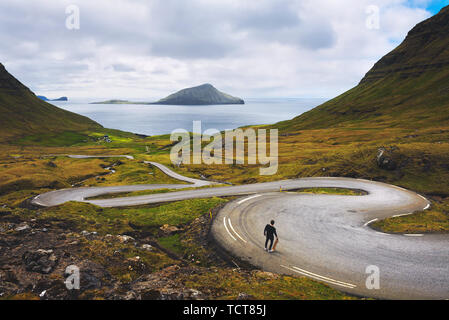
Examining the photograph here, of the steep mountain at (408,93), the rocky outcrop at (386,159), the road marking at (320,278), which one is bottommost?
the road marking at (320,278)

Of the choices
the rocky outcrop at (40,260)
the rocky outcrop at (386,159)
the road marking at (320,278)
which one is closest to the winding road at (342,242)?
the road marking at (320,278)

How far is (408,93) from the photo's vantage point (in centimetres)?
15512

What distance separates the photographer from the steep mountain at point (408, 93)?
127 m

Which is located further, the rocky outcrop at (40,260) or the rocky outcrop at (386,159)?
the rocky outcrop at (386,159)

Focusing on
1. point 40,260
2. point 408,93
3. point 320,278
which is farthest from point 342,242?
point 408,93

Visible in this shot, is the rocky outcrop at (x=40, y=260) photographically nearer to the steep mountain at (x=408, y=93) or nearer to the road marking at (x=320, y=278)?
the road marking at (x=320, y=278)

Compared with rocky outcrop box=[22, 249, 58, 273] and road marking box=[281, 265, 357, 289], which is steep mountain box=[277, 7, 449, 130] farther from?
rocky outcrop box=[22, 249, 58, 273]

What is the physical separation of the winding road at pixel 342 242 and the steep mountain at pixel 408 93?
104 m

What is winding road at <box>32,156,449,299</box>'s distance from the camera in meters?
14.0

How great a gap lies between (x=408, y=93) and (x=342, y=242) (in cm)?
18343

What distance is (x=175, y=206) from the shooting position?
31.0 m

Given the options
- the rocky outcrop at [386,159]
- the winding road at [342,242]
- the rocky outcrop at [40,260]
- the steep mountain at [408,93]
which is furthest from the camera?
the steep mountain at [408,93]

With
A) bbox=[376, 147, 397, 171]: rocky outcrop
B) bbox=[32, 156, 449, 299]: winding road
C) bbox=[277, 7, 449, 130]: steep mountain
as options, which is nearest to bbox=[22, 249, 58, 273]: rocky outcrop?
bbox=[32, 156, 449, 299]: winding road
